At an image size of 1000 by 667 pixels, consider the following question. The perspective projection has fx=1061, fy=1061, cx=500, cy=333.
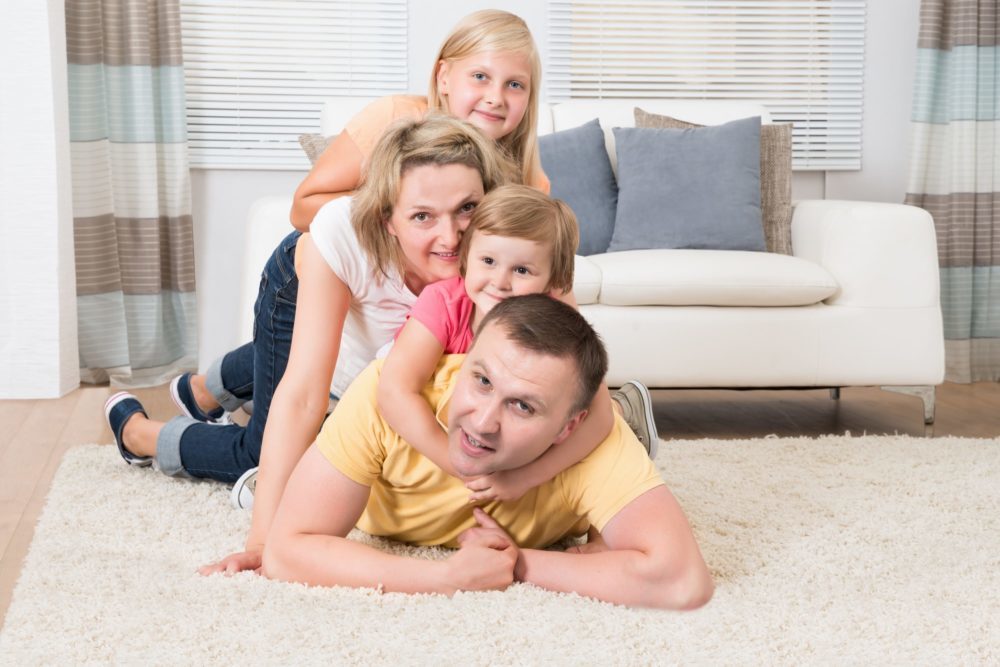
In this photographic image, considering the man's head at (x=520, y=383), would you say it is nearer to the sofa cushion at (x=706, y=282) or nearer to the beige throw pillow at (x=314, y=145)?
the sofa cushion at (x=706, y=282)

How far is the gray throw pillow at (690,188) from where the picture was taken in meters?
3.29

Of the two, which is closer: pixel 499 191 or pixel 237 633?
pixel 237 633

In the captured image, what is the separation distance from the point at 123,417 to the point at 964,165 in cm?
321

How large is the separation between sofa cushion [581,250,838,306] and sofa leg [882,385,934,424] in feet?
1.20

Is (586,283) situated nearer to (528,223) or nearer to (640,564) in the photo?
(528,223)

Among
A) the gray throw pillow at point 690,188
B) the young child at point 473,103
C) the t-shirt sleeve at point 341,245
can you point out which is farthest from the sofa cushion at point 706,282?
the t-shirt sleeve at point 341,245

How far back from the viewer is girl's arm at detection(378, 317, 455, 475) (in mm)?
1528

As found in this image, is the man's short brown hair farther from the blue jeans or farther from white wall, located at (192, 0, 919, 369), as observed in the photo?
white wall, located at (192, 0, 919, 369)

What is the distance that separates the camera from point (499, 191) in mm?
1608

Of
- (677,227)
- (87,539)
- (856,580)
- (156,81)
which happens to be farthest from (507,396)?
(156,81)

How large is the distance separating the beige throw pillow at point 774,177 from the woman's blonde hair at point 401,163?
6.05 feet

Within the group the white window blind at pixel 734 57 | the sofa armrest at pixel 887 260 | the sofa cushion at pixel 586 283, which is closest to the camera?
the sofa cushion at pixel 586 283

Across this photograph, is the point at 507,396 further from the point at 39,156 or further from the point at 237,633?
the point at 39,156

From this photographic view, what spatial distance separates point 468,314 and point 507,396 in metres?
0.26
